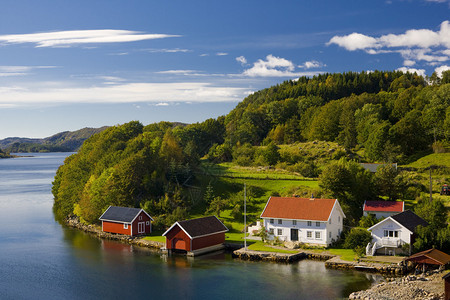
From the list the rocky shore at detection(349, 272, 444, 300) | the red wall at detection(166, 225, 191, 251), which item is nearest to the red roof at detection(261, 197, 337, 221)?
the red wall at detection(166, 225, 191, 251)

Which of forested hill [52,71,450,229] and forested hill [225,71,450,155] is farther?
forested hill [225,71,450,155]

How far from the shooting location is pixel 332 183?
157 feet

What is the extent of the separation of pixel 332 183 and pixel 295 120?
2250 inches

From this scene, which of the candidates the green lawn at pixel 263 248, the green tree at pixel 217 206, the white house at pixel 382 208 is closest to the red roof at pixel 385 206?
the white house at pixel 382 208

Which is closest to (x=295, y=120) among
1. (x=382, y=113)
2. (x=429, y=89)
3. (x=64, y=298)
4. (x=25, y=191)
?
(x=382, y=113)

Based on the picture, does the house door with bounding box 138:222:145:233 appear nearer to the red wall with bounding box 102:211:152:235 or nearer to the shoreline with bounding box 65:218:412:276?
the red wall with bounding box 102:211:152:235

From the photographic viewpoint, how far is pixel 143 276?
34.9 metres

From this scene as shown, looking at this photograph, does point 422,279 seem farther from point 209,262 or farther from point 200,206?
point 200,206

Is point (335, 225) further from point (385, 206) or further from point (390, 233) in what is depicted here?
point (385, 206)

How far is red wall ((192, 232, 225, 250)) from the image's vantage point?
139 feet

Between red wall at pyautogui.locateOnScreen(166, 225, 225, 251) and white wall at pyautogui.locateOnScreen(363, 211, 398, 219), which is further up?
white wall at pyautogui.locateOnScreen(363, 211, 398, 219)

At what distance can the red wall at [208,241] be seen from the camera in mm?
42281

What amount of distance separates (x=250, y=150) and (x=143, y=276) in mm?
49668

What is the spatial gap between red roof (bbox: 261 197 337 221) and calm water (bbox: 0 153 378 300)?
5453 millimetres
